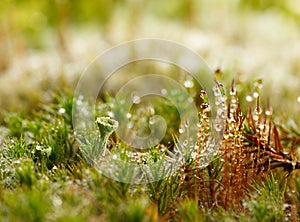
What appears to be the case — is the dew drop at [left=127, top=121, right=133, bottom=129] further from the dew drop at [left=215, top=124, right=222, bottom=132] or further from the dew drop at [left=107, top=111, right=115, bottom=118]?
the dew drop at [left=215, top=124, right=222, bottom=132]

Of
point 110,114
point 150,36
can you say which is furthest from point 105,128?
point 150,36

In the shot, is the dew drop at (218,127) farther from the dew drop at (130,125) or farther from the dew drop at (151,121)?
the dew drop at (130,125)

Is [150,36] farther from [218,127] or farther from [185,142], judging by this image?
[185,142]

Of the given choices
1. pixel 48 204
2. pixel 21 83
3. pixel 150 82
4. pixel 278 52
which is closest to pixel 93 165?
pixel 48 204

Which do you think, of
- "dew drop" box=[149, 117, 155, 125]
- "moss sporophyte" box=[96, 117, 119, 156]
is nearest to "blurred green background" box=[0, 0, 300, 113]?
"dew drop" box=[149, 117, 155, 125]

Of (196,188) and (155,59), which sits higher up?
(155,59)

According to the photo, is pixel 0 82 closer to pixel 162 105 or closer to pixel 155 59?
pixel 155 59
